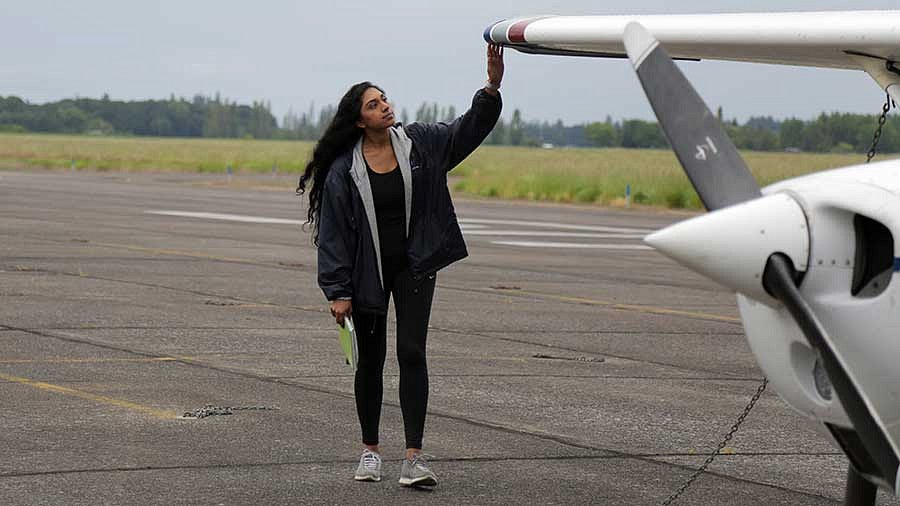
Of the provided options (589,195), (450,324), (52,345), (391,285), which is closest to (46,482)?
(391,285)

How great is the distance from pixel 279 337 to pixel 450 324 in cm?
169

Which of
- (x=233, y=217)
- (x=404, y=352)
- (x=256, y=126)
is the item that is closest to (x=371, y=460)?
(x=404, y=352)

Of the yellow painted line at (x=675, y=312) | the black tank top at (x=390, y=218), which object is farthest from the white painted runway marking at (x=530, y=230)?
the black tank top at (x=390, y=218)

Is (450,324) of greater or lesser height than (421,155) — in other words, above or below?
below

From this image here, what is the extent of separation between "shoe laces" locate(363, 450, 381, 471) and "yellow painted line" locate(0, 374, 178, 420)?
1.66 meters

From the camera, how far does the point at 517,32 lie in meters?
6.87

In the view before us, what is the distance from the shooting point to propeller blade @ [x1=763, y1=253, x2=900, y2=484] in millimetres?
4355

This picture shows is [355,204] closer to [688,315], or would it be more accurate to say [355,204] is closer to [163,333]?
[163,333]

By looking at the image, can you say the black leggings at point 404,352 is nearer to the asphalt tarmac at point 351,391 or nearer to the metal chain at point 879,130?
the asphalt tarmac at point 351,391

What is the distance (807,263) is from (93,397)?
519 cm

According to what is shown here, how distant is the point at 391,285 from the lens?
6.70m

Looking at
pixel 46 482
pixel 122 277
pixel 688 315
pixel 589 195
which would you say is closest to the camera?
pixel 46 482

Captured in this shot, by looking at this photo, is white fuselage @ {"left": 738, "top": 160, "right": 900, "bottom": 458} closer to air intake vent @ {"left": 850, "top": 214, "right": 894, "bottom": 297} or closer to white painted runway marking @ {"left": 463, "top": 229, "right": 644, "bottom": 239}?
air intake vent @ {"left": 850, "top": 214, "right": 894, "bottom": 297}

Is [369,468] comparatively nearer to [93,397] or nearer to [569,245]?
[93,397]
